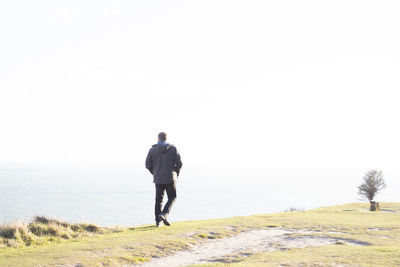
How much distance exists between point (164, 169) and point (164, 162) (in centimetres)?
29

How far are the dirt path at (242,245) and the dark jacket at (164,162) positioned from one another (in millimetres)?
3345

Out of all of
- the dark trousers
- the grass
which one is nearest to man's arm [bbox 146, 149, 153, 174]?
the dark trousers

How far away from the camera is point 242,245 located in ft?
39.6

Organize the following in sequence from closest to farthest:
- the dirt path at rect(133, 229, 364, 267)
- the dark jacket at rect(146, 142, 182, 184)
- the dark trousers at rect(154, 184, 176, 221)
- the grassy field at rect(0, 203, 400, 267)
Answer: the grassy field at rect(0, 203, 400, 267) < the dirt path at rect(133, 229, 364, 267) < the dark jacket at rect(146, 142, 182, 184) < the dark trousers at rect(154, 184, 176, 221)

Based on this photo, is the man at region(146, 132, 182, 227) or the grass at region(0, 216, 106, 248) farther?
the man at region(146, 132, 182, 227)

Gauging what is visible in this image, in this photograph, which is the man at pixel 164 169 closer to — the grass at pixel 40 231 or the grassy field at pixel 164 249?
the grassy field at pixel 164 249

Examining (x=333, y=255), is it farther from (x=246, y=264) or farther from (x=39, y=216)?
(x=39, y=216)

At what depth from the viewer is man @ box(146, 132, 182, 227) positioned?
14.7 metres

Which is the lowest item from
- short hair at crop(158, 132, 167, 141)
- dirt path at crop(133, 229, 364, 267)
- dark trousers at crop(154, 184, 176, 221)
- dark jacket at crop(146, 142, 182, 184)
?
dirt path at crop(133, 229, 364, 267)

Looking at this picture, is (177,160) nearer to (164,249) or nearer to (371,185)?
(164,249)

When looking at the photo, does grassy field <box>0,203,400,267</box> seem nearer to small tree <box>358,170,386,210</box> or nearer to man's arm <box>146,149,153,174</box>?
man's arm <box>146,149,153,174</box>

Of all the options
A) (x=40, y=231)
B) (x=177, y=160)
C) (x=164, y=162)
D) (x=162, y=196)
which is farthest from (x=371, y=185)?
(x=40, y=231)

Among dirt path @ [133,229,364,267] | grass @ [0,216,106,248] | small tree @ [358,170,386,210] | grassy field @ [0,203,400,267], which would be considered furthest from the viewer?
small tree @ [358,170,386,210]

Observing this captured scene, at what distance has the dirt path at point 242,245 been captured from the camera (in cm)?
995
